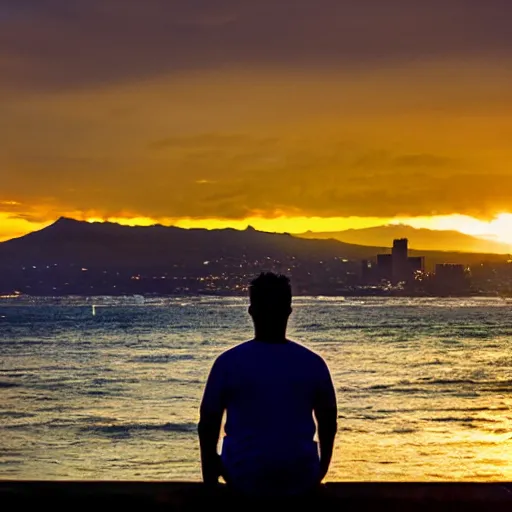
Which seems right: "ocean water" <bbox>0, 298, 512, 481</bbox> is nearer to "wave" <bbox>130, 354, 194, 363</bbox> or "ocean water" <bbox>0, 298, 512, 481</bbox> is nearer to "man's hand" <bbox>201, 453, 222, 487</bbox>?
"wave" <bbox>130, 354, 194, 363</bbox>

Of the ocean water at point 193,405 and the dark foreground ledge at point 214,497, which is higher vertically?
the dark foreground ledge at point 214,497

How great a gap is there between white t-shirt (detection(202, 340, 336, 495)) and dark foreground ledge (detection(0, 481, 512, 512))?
12 cm

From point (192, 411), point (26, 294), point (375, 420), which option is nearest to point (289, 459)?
point (375, 420)

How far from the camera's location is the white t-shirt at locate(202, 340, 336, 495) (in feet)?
12.1

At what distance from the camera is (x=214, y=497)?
3580 millimetres

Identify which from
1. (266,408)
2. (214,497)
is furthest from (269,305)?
(214,497)

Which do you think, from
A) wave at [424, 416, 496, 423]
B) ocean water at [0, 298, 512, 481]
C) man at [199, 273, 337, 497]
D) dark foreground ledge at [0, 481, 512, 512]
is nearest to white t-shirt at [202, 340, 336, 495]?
man at [199, 273, 337, 497]

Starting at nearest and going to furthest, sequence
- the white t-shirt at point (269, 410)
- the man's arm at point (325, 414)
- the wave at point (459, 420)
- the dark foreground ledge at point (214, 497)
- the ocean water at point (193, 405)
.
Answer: the dark foreground ledge at point (214, 497) → the white t-shirt at point (269, 410) → the man's arm at point (325, 414) → the ocean water at point (193, 405) → the wave at point (459, 420)

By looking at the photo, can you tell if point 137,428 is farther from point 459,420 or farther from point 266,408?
point 266,408

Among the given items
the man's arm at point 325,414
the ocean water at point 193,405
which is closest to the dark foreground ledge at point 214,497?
the man's arm at point 325,414

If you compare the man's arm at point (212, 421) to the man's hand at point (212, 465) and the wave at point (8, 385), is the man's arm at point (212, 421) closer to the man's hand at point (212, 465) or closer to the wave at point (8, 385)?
the man's hand at point (212, 465)

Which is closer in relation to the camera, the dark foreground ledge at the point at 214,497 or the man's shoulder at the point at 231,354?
the dark foreground ledge at the point at 214,497

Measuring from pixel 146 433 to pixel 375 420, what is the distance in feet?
19.1

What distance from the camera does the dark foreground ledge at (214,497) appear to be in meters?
3.54
